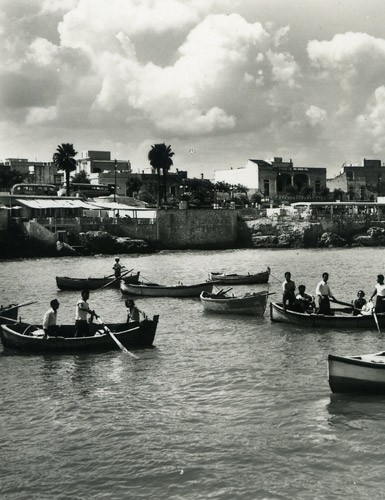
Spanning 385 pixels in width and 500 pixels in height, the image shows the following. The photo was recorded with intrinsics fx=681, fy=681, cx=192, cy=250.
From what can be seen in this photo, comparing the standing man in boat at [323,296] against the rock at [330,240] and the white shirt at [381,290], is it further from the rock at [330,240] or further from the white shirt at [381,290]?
the rock at [330,240]

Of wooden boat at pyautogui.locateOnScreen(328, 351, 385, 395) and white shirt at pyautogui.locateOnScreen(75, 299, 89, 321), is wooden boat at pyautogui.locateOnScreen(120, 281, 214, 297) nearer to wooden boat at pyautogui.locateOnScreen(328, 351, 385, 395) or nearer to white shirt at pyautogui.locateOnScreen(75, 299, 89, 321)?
white shirt at pyautogui.locateOnScreen(75, 299, 89, 321)

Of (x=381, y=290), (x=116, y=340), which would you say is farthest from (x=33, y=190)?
(x=116, y=340)

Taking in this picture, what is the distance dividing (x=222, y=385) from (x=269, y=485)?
21.1ft

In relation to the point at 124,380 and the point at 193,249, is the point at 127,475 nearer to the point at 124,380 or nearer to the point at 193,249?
the point at 124,380

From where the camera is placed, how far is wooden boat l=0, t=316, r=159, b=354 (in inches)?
893

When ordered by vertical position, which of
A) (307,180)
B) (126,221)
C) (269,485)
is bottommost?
(269,485)

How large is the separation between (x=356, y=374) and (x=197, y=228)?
71317mm

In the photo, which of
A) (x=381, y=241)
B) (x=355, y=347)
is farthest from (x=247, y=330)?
(x=381, y=241)

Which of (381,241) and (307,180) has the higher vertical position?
(307,180)

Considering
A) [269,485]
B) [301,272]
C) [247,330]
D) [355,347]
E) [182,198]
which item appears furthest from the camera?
[182,198]

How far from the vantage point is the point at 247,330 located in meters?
28.4

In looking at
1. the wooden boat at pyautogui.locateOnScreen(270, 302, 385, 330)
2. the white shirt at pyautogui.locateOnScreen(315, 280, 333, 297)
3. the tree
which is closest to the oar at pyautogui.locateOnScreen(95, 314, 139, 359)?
the wooden boat at pyautogui.locateOnScreen(270, 302, 385, 330)

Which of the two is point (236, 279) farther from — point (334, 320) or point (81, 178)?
point (81, 178)

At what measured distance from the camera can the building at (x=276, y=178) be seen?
414ft
